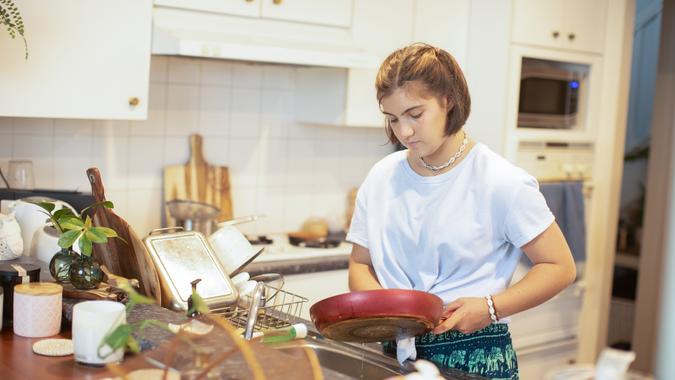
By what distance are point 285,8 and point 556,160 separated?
4.65ft

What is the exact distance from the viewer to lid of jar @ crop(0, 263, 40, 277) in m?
1.82

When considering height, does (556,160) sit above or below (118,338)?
above

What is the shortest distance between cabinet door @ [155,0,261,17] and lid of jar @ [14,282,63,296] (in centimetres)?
134

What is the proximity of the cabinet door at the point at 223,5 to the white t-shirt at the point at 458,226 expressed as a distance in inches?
48.4

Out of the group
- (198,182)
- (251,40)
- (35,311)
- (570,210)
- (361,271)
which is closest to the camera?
(35,311)

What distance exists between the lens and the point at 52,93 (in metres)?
2.65

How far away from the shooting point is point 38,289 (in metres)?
1.76

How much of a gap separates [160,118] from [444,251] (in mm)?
1657

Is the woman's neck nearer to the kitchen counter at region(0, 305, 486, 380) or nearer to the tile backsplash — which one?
the kitchen counter at region(0, 305, 486, 380)

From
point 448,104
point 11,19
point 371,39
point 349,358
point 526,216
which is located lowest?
point 349,358

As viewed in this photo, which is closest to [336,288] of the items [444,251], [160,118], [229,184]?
[229,184]

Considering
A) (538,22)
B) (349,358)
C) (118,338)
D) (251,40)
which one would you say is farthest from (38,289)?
(538,22)

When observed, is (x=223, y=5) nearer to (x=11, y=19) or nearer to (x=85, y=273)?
(x=11, y=19)

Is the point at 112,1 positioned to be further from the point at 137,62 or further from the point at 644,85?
the point at 644,85
